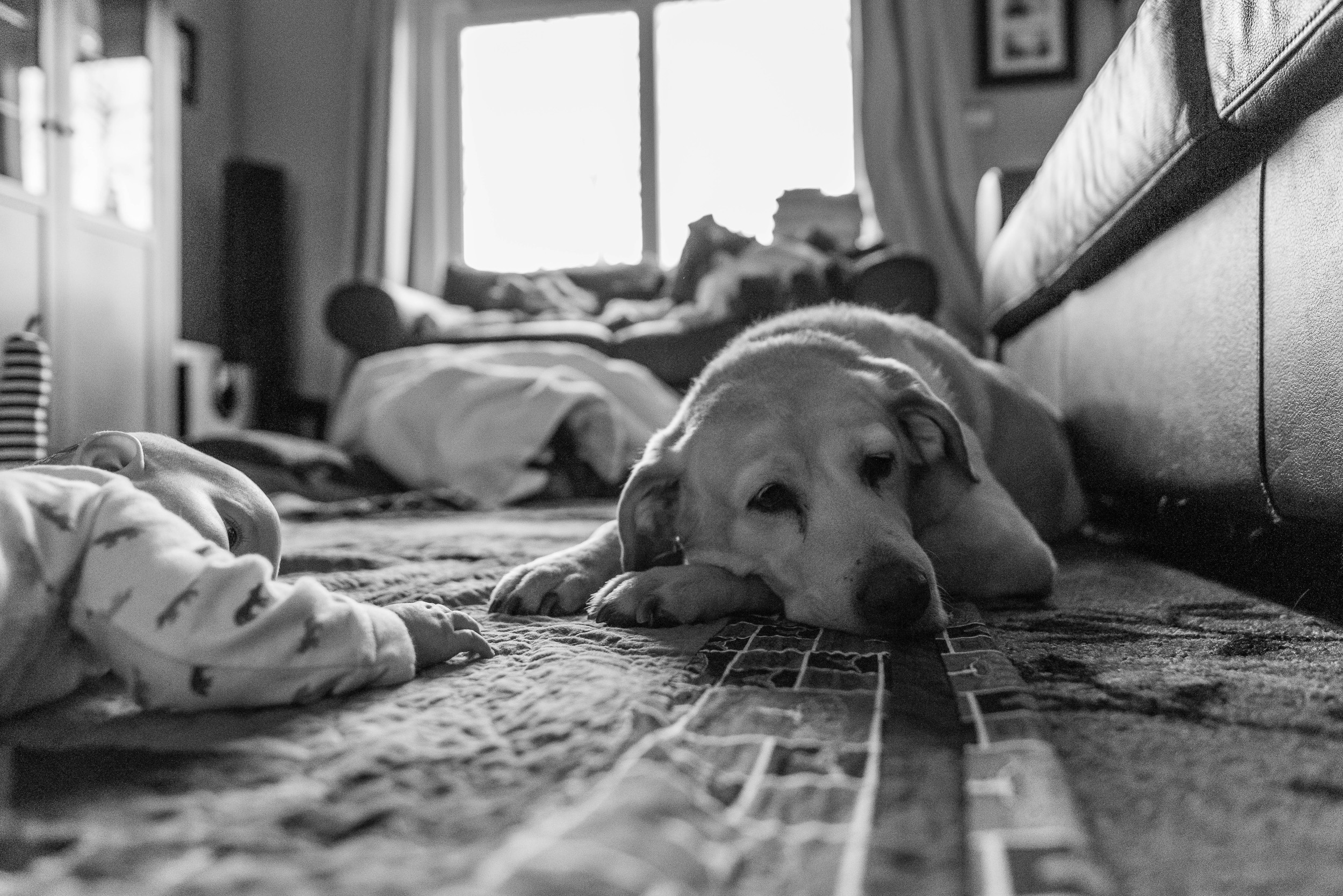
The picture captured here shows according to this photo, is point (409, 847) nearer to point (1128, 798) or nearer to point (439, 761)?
point (439, 761)

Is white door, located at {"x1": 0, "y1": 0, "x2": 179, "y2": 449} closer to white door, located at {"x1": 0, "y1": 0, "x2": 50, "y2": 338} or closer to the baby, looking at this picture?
white door, located at {"x1": 0, "y1": 0, "x2": 50, "y2": 338}

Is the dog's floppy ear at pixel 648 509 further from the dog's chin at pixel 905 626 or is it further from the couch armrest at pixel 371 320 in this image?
the couch armrest at pixel 371 320

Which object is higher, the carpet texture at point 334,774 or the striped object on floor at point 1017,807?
the striped object on floor at point 1017,807

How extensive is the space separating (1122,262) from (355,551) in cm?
148

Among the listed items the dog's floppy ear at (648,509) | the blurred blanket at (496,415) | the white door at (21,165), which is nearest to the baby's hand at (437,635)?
the dog's floppy ear at (648,509)

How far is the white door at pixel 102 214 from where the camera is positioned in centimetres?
357

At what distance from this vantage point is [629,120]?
5984 millimetres

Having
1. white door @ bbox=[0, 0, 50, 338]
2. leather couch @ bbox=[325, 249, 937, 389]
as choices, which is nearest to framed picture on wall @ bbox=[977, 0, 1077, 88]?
leather couch @ bbox=[325, 249, 937, 389]

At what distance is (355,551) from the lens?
5.80 ft

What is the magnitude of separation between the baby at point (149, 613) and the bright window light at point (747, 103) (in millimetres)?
4946

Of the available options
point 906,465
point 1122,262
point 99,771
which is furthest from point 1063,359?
point 99,771

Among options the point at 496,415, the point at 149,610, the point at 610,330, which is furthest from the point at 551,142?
the point at 149,610

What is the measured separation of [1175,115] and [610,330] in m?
3.36

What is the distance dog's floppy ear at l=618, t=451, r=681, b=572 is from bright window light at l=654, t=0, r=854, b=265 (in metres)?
4.38
